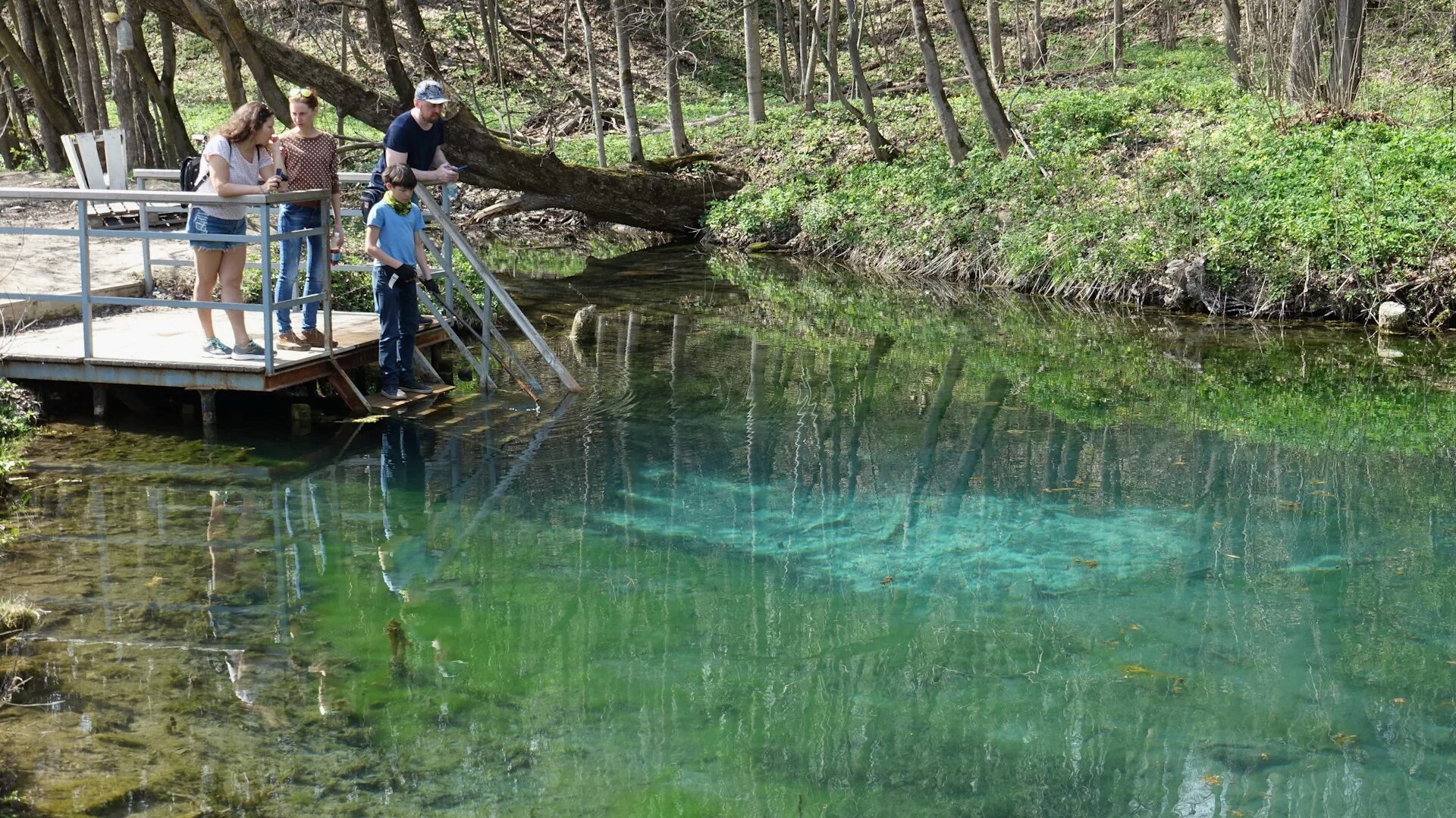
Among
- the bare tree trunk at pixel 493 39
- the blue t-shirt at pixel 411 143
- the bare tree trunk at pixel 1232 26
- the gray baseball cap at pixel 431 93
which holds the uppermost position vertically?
the bare tree trunk at pixel 493 39

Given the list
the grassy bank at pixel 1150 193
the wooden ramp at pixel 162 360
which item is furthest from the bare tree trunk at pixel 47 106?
the wooden ramp at pixel 162 360

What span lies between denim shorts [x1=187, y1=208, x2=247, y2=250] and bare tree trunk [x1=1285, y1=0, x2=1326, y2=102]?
14149 mm

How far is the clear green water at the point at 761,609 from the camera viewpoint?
5.01m

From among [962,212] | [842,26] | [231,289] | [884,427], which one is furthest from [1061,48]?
[231,289]

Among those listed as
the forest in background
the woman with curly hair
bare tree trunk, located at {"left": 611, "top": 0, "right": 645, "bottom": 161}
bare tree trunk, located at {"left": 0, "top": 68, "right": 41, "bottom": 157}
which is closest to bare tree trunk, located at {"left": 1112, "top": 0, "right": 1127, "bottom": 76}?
the forest in background

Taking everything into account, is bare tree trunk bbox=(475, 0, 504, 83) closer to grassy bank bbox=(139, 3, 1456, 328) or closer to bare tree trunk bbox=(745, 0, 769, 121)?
grassy bank bbox=(139, 3, 1456, 328)

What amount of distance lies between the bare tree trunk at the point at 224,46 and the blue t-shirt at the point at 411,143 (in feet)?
9.12

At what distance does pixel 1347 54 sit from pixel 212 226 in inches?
576

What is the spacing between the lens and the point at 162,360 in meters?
9.26

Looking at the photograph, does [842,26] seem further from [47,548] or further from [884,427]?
[47,548]

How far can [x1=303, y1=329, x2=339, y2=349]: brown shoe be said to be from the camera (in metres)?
9.99

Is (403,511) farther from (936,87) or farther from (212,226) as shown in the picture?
(936,87)

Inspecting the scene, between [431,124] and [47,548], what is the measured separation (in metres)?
4.32

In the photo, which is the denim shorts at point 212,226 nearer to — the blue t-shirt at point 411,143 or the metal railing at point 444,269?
the metal railing at point 444,269
